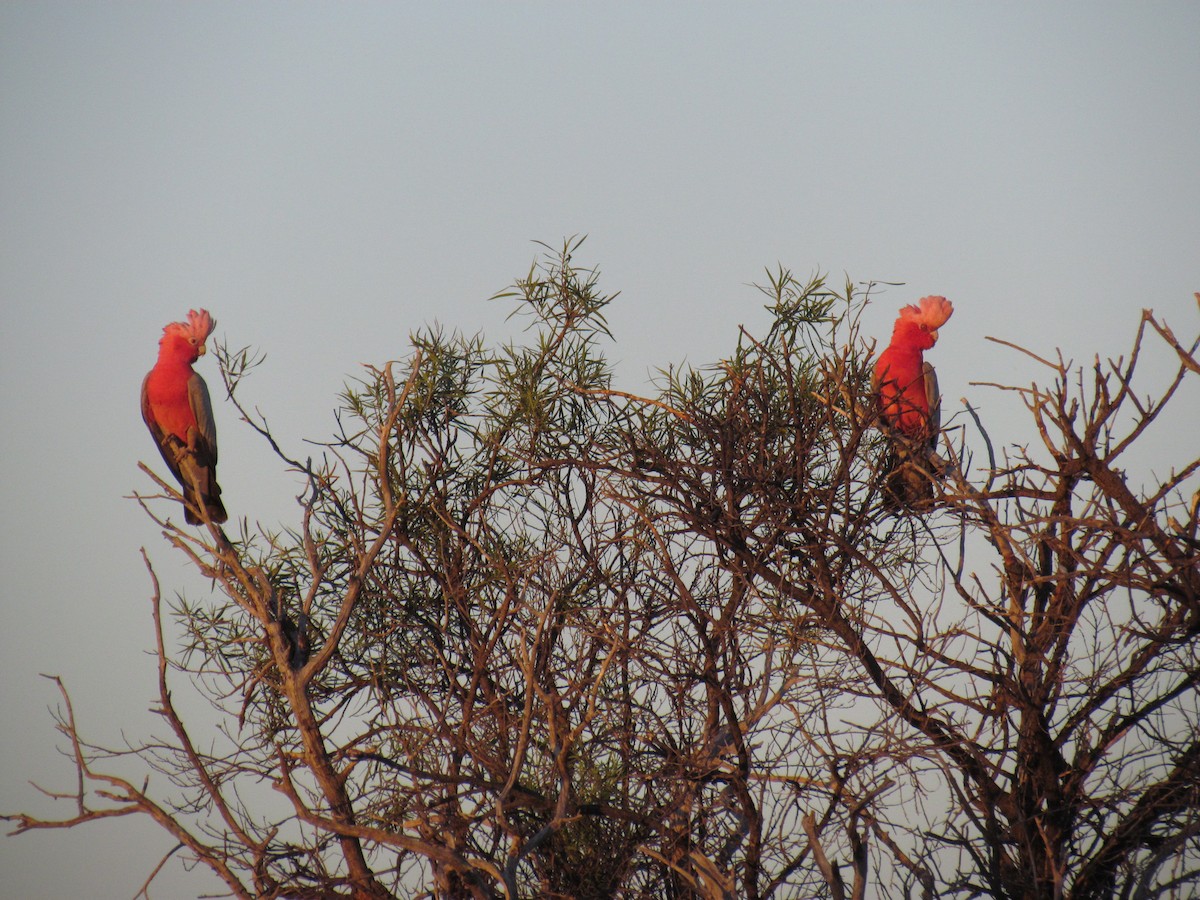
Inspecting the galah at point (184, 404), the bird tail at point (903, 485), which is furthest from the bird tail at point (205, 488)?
the bird tail at point (903, 485)

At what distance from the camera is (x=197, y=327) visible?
512 centimetres

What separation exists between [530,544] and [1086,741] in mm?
2161

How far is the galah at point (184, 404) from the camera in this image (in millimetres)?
5117

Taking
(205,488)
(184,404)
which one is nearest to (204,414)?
(184,404)

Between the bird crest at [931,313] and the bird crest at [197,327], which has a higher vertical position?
the bird crest at [197,327]

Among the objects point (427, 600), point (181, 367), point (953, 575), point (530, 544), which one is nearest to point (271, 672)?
point (427, 600)

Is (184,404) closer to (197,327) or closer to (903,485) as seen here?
(197,327)

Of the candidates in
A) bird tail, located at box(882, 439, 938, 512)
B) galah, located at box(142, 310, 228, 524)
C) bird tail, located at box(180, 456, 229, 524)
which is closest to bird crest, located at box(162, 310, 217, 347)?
galah, located at box(142, 310, 228, 524)

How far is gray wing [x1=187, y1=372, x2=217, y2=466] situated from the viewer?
5.15 metres

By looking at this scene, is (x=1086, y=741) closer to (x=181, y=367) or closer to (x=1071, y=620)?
(x=1071, y=620)

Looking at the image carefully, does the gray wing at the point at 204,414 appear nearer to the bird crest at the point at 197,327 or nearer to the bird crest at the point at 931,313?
the bird crest at the point at 197,327

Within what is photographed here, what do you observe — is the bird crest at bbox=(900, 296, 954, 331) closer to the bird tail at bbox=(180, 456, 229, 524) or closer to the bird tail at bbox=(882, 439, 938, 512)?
the bird tail at bbox=(882, 439, 938, 512)

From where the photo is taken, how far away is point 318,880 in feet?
12.0

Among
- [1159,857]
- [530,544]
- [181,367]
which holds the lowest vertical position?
[1159,857]
